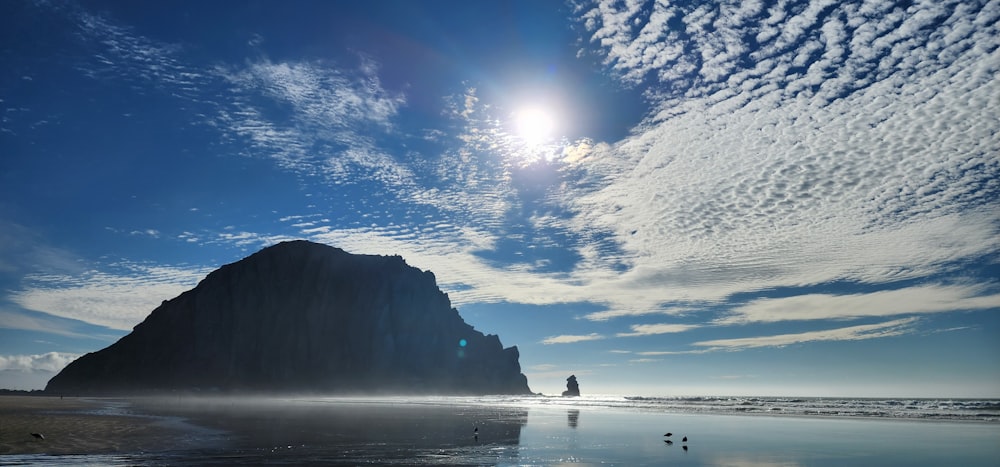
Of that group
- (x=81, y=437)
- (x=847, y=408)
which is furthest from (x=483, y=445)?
(x=847, y=408)

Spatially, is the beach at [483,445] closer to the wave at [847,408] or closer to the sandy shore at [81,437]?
the sandy shore at [81,437]

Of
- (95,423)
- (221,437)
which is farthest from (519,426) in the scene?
(95,423)

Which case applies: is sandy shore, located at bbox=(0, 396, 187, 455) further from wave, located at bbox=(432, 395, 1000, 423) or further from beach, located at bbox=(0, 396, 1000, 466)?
wave, located at bbox=(432, 395, 1000, 423)

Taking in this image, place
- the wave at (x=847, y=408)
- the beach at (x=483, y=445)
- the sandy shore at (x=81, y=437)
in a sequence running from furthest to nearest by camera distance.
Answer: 1. the wave at (x=847, y=408)
2. the sandy shore at (x=81, y=437)
3. the beach at (x=483, y=445)

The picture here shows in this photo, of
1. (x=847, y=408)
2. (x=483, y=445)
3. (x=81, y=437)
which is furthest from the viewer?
(x=847, y=408)

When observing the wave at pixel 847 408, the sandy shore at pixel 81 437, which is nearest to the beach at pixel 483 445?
the sandy shore at pixel 81 437

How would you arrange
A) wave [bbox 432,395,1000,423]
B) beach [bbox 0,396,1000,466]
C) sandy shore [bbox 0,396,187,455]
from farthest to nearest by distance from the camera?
1. wave [bbox 432,395,1000,423]
2. sandy shore [bbox 0,396,187,455]
3. beach [bbox 0,396,1000,466]

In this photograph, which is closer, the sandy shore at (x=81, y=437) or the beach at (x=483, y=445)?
the beach at (x=483, y=445)

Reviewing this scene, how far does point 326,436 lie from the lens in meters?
38.4

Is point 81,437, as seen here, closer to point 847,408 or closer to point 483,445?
point 483,445

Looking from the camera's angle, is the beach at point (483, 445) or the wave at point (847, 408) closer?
the beach at point (483, 445)

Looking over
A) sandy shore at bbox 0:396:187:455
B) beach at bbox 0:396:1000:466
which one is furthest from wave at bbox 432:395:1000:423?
sandy shore at bbox 0:396:187:455

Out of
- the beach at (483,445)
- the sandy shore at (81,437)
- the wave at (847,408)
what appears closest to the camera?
the beach at (483,445)

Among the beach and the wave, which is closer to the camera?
the beach
